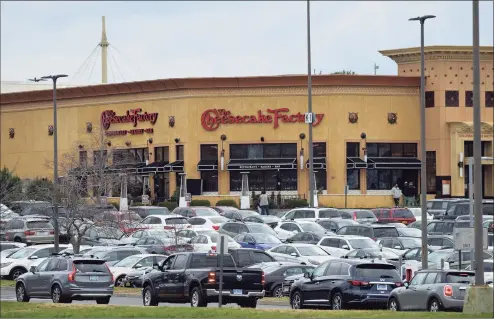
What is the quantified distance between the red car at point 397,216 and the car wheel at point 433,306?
1350 inches

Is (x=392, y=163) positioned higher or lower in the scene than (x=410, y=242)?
higher

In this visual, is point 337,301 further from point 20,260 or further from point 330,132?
point 330,132

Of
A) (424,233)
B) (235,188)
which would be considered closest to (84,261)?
(424,233)

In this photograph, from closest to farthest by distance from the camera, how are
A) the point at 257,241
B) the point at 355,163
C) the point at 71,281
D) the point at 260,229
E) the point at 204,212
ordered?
1. the point at 71,281
2. the point at 257,241
3. the point at 260,229
4. the point at 204,212
5. the point at 355,163

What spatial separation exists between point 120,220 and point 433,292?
1158 inches

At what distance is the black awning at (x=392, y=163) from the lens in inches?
3391

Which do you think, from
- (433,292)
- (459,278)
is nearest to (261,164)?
(459,278)

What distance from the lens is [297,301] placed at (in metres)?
35.2

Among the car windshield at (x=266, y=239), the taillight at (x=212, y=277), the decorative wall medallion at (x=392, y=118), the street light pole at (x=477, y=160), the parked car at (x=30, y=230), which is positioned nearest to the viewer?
the street light pole at (x=477, y=160)

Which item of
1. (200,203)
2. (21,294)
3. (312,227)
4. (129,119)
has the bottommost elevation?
(21,294)

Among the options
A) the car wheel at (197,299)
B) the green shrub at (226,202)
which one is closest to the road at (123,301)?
the car wheel at (197,299)

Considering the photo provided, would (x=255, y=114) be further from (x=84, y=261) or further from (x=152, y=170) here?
(x=84, y=261)

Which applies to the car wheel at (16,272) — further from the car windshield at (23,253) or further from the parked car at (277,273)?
the parked car at (277,273)

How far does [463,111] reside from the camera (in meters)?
87.6
